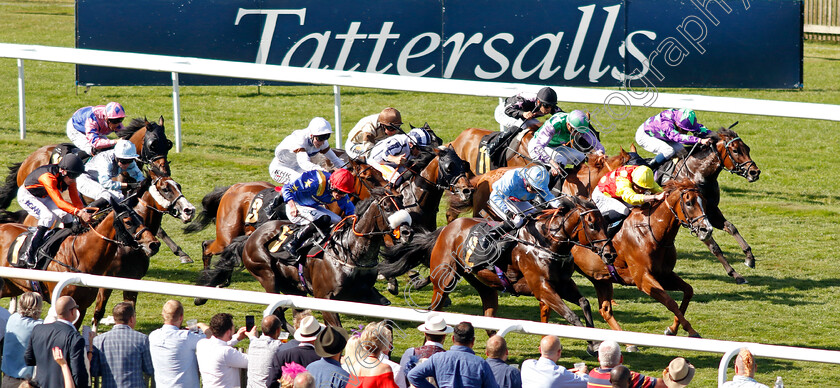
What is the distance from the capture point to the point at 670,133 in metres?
11.1

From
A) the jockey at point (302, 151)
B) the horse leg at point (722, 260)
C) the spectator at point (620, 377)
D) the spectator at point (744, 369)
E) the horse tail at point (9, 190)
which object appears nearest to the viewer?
the spectator at point (744, 369)

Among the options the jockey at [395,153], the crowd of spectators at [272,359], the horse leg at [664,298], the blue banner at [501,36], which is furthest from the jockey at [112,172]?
the blue banner at [501,36]

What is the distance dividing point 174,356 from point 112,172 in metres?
3.93

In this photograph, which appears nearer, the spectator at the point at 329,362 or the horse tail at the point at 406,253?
the spectator at the point at 329,362

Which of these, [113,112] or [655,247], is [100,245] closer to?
[113,112]

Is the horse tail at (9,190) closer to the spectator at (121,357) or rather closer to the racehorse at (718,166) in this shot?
the spectator at (121,357)

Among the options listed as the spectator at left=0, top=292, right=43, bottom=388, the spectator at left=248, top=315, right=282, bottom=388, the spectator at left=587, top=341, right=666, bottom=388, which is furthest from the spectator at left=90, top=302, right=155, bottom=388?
the spectator at left=587, top=341, right=666, bottom=388

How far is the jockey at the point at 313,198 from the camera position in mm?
8461

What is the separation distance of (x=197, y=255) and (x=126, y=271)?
9.10 ft

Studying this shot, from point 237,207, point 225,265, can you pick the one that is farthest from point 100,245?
point 237,207

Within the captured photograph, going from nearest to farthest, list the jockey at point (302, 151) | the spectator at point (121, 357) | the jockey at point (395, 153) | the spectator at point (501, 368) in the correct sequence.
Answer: the spectator at point (501, 368) → the spectator at point (121, 357) → the jockey at point (302, 151) → the jockey at point (395, 153)

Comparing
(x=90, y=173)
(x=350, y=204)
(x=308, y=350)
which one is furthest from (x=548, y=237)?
(x=90, y=173)

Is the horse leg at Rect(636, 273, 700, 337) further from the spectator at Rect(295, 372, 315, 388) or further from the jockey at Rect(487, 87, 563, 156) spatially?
the spectator at Rect(295, 372, 315, 388)

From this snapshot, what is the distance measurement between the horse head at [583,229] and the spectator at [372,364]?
315cm
